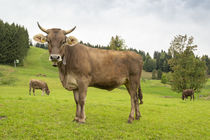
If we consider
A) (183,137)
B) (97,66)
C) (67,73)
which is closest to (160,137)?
(183,137)

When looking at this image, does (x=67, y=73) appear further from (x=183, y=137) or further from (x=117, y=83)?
(x=183, y=137)

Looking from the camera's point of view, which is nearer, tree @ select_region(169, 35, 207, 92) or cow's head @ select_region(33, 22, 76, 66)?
cow's head @ select_region(33, 22, 76, 66)

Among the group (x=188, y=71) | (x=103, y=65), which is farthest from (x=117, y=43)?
(x=103, y=65)

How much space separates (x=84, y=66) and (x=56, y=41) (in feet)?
4.34

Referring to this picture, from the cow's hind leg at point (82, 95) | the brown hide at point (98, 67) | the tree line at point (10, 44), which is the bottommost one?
the cow's hind leg at point (82, 95)

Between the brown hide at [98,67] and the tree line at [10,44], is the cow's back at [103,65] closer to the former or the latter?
the brown hide at [98,67]

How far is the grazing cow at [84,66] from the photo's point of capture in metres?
5.91

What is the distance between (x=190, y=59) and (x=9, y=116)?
33381 millimetres

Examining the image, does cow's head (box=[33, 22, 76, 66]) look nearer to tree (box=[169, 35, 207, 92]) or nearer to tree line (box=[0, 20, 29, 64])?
tree (box=[169, 35, 207, 92])

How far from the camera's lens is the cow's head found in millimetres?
5528

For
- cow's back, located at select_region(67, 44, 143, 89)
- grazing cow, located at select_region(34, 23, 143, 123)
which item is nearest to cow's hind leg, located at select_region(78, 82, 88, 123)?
grazing cow, located at select_region(34, 23, 143, 123)

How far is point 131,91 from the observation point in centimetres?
727

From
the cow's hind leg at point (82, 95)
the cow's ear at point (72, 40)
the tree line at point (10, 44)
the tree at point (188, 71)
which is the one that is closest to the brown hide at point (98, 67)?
the cow's hind leg at point (82, 95)

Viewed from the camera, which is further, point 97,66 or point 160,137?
point 97,66
